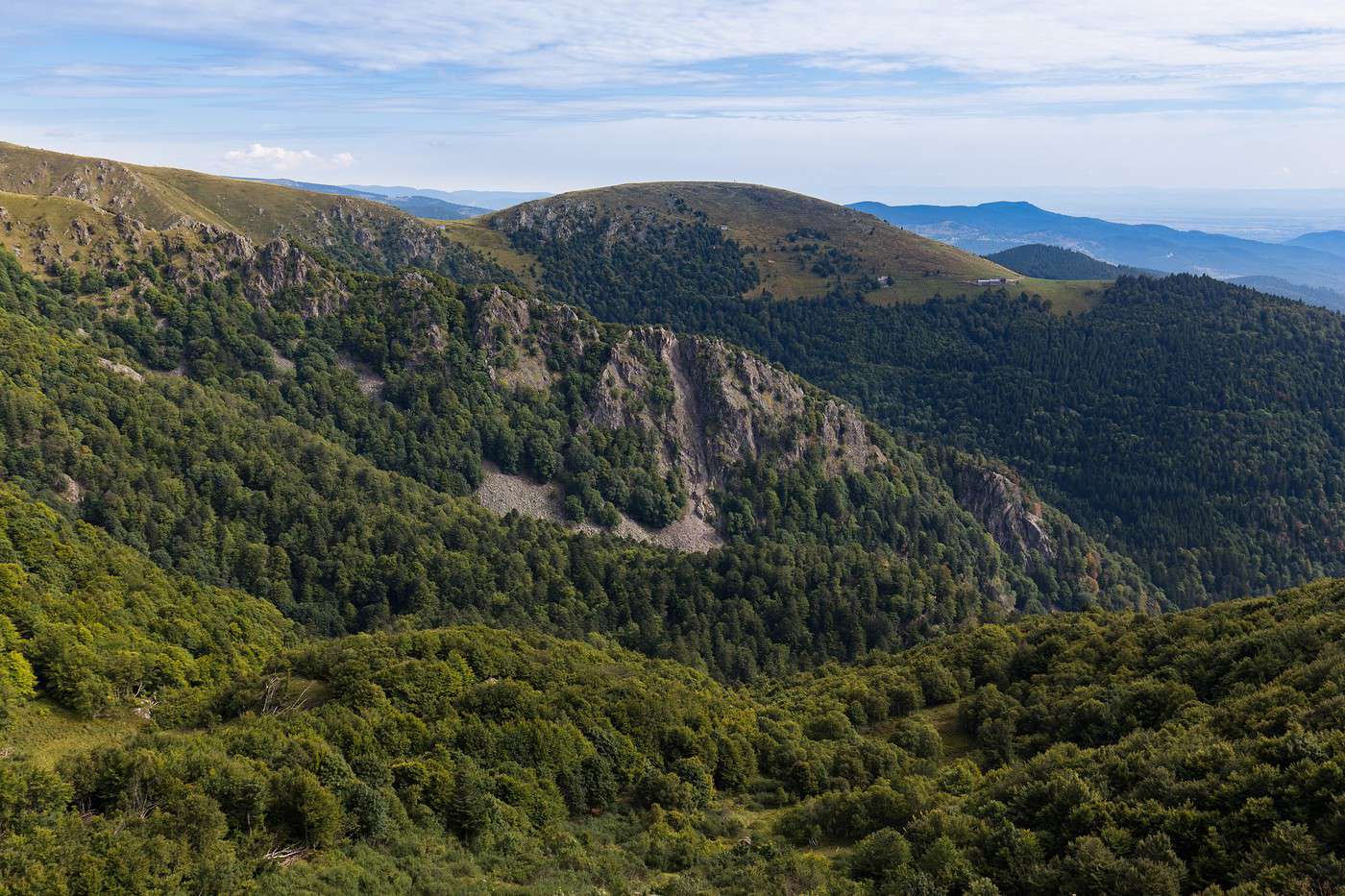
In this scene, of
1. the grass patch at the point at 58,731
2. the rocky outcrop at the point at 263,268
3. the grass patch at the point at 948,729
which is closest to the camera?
the grass patch at the point at 58,731

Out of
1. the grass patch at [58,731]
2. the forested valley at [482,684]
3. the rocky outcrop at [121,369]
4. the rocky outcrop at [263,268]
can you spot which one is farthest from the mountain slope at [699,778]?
the rocky outcrop at [263,268]

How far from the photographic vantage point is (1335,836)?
29.2 m

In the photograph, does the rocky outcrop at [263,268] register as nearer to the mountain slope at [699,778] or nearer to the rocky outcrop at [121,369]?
the rocky outcrop at [121,369]

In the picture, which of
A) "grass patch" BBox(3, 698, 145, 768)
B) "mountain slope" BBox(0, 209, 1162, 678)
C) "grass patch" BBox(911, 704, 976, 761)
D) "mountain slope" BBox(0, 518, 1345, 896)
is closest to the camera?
"mountain slope" BBox(0, 518, 1345, 896)

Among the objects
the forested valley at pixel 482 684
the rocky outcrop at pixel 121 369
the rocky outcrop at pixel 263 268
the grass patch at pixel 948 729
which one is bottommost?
the grass patch at pixel 948 729

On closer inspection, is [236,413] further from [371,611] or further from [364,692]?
[364,692]

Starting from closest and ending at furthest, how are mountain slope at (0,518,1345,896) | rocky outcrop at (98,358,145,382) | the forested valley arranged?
mountain slope at (0,518,1345,896), the forested valley, rocky outcrop at (98,358,145,382)

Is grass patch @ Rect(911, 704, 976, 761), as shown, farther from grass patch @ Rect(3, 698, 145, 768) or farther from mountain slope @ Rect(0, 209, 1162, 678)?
grass patch @ Rect(3, 698, 145, 768)

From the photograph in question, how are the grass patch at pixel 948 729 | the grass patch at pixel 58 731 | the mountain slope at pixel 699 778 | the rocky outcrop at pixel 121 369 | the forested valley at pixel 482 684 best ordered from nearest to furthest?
1. the mountain slope at pixel 699 778
2. the forested valley at pixel 482 684
3. the grass patch at pixel 58 731
4. the grass patch at pixel 948 729
5. the rocky outcrop at pixel 121 369

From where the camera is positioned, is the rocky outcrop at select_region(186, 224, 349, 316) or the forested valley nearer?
the forested valley

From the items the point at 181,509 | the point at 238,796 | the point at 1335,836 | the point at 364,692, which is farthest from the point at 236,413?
the point at 1335,836

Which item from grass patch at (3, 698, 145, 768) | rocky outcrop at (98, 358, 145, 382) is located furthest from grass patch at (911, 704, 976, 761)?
rocky outcrop at (98, 358, 145, 382)

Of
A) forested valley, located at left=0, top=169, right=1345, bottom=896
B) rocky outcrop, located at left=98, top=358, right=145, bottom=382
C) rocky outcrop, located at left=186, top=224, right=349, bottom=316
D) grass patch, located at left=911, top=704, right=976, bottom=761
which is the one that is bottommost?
grass patch, located at left=911, top=704, right=976, bottom=761

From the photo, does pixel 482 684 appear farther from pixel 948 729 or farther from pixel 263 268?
pixel 263 268
